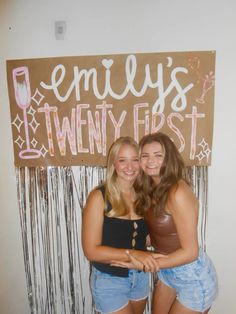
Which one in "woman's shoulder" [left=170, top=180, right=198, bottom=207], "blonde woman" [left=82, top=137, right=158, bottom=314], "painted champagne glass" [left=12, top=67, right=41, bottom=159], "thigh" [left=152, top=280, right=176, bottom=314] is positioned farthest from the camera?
"painted champagne glass" [left=12, top=67, right=41, bottom=159]

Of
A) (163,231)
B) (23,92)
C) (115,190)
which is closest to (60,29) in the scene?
(23,92)

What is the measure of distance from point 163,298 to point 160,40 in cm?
143

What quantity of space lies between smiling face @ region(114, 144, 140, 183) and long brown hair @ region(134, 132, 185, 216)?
75mm

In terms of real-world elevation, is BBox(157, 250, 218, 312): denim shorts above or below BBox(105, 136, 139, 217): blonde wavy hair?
below

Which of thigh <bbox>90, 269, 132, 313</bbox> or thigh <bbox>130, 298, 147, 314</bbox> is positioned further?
thigh <bbox>130, 298, 147, 314</bbox>

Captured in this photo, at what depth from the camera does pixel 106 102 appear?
1719mm

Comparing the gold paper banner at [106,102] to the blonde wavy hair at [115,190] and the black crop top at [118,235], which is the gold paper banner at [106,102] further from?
the black crop top at [118,235]

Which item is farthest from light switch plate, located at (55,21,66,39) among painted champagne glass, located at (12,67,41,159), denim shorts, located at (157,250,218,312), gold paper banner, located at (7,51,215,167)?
denim shorts, located at (157,250,218,312)

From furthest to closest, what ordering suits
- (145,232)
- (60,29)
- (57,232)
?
(57,232) → (60,29) → (145,232)

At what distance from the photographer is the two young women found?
1.39 m

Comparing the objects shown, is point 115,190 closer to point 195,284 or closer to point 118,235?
point 118,235

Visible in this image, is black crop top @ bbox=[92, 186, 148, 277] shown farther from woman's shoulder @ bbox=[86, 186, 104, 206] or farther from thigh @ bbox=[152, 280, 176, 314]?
thigh @ bbox=[152, 280, 176, 314]

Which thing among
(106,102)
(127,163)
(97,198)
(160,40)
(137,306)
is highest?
(160,40)

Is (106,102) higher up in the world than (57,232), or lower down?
higher up
